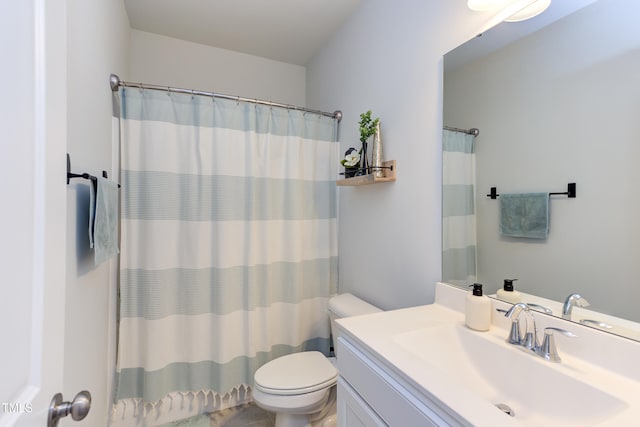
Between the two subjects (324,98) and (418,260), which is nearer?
(418,260)

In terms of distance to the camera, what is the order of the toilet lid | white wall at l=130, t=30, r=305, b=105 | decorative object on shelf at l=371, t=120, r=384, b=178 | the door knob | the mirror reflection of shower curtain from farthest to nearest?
white wall at l=130, t=30, r=305, b=105 < decorative object on shelf at l=371, t=120, r=384, b=178 < the toilet lid < the mirror reflection of shower curtain < the door knob

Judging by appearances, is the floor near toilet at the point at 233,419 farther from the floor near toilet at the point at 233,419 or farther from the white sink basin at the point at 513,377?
the white sink basin at the point at 513,377

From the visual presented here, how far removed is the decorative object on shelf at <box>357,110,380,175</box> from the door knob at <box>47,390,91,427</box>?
138cm

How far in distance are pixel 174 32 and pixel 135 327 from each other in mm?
2032

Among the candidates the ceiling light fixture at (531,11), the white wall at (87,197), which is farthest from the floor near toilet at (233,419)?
the ceiling light fixture at (531,11)

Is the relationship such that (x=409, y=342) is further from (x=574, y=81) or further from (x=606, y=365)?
(x=574, y=81)

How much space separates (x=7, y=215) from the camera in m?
0.41

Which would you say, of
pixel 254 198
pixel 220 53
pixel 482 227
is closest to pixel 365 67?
pixel 254 198

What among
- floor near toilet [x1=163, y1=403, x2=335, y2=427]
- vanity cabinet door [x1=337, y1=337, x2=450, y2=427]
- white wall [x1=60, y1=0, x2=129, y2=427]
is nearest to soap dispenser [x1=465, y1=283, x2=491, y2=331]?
vanity cabinet door [x1=337, y1=337, x2=450, y2=427]

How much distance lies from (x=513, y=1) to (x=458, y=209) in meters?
0.75

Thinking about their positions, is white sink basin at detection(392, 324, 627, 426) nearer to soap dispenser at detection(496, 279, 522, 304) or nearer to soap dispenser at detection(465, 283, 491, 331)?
soap dispenser at detection(465, 283, 491, 331)

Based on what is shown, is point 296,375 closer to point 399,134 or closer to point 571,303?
point 571,303

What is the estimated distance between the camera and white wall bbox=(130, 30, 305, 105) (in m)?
2.12

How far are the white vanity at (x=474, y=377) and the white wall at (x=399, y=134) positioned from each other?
0.38 m
